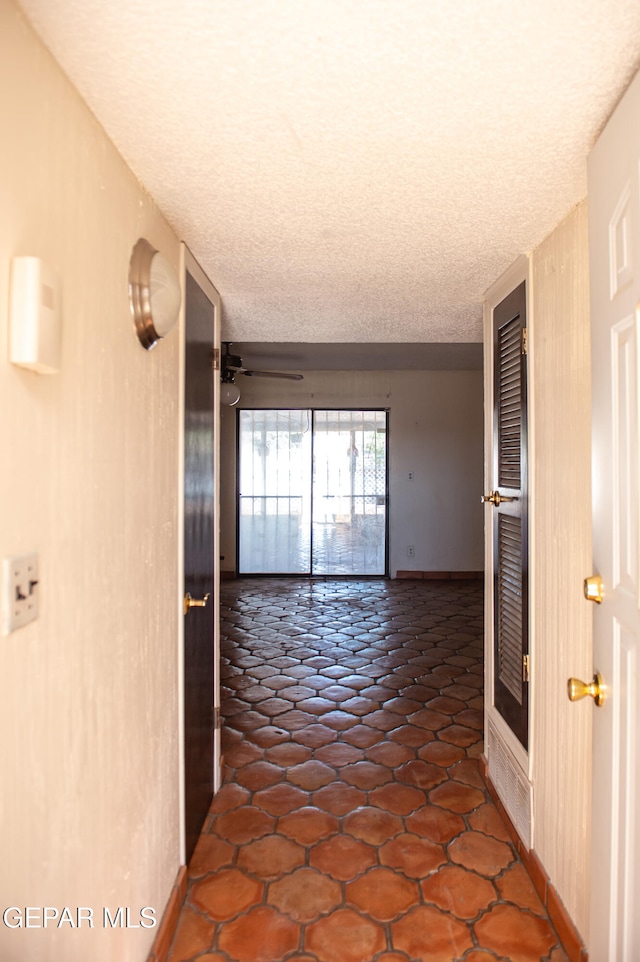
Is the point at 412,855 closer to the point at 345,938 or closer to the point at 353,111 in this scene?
the point at 345,938

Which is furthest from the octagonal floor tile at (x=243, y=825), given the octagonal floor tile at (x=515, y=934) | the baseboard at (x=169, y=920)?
the octagonal floor tile at (x=515, y=934)

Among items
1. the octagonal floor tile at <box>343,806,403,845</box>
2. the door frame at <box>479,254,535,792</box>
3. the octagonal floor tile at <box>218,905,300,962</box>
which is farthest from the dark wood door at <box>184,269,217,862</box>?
the door frame at <box>479,254,535,792</box>

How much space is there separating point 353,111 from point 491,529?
5.61 ft

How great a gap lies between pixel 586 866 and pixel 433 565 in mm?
5206

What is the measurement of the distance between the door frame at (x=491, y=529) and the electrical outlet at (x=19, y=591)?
4.94 ft

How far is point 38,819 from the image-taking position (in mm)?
889

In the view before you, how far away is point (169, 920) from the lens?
157cm

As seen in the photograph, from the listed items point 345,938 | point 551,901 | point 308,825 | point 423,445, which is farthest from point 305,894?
point 423,445

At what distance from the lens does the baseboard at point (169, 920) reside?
57.4 inches

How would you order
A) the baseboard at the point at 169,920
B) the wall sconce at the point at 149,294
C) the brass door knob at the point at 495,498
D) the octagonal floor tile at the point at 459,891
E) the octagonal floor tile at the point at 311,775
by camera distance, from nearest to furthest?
the wall sconce at the point at 149,294 → the baseboard at the point at 169,920 → the octagonal floor tile at the point at 459,891 → the brass door knob at the point at 495,498 → the octagonal floor tile at the point at 311,775

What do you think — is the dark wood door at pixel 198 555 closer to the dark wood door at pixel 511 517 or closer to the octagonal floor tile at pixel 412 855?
the octagonal floor tile at pixel 412 855

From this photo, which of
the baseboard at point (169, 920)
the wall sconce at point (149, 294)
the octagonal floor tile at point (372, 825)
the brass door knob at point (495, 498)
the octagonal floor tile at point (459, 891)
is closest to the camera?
the wall sconce at point (149, 294)

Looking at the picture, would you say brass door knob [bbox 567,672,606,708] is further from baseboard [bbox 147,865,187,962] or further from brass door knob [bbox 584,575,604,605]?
baseboard [bbox 147,865,187,962]

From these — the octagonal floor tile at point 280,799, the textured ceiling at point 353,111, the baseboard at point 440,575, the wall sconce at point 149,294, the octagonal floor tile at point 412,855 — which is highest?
the textured ceiling at point 353,111
